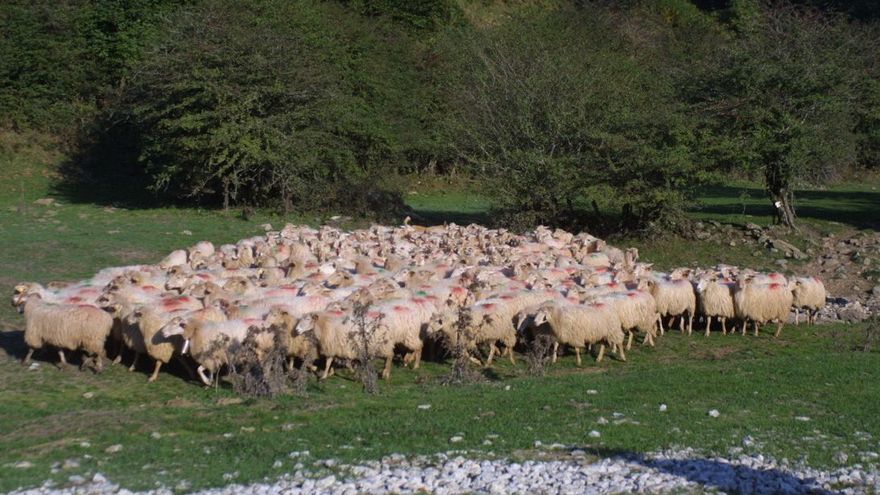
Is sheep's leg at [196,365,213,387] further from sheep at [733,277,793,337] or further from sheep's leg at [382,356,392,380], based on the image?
sheep at [733,277,793,337]

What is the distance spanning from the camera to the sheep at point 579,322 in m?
14.7

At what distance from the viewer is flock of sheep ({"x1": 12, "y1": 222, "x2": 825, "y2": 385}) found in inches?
523

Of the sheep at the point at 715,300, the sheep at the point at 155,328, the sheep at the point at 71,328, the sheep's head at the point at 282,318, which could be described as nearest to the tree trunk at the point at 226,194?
the sheep at the point at 715,300

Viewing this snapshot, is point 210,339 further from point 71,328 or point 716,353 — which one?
point 716,353

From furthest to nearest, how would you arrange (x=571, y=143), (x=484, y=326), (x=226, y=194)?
(x=226, y=194)
(x=571, y=143)
(x=484, y=326)

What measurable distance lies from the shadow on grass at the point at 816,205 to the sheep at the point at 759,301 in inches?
420

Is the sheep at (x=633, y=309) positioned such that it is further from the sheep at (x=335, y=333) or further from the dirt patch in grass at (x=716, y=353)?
the sheep at (x=335, y=333)

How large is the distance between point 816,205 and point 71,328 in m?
27.2

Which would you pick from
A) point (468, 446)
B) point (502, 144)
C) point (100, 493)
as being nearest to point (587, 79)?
point (502, 144)

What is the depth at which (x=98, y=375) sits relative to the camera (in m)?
13.5

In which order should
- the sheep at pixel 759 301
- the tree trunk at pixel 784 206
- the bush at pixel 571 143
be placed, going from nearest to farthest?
the sheep at pixel 759 301
the bush at pixel 571 143
the tree trunk at pixel 784 206

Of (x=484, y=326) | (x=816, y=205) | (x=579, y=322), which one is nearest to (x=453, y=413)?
(x=484, y=326)

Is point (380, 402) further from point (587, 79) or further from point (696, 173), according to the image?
point (587, 79)

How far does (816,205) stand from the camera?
34531 mm
